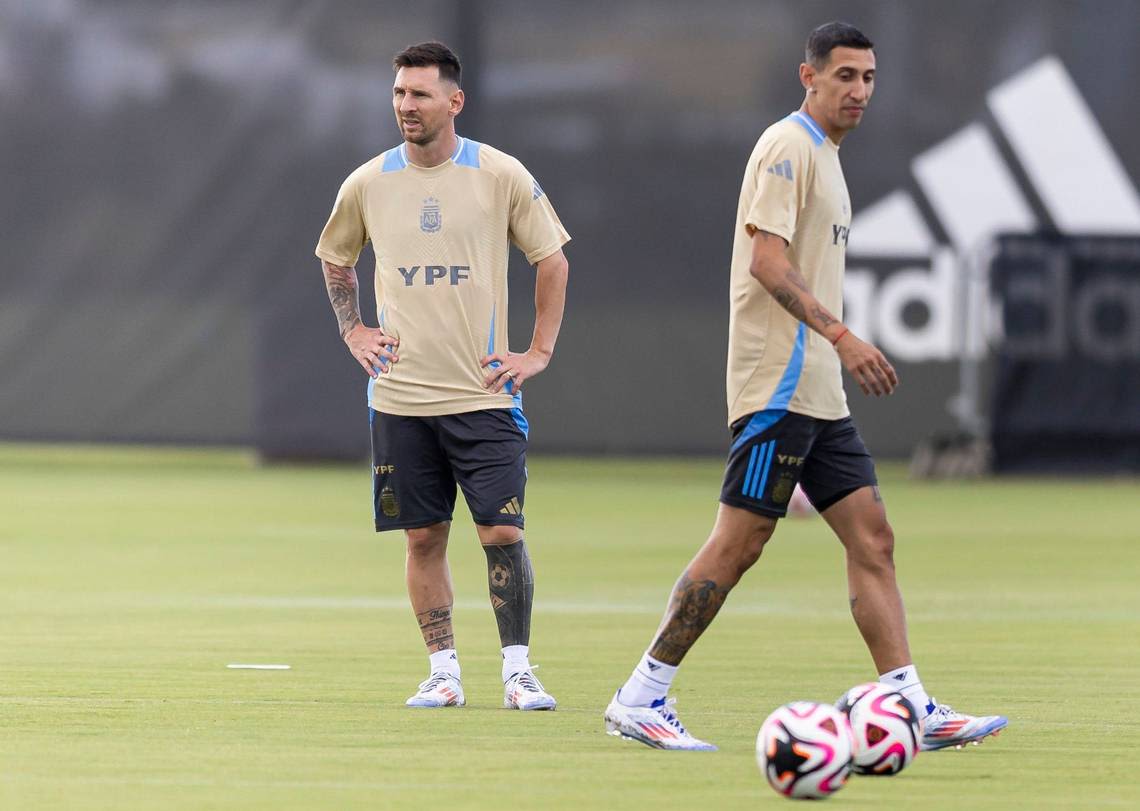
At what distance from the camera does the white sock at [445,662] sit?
705 cm

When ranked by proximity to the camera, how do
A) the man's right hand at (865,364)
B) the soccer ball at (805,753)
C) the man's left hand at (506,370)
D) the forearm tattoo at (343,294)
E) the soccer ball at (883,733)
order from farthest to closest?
the forearm tattoo at (343,294)
the man's left hand at (506,370)
the man's right hand at (865,364)
the soccer ball at (883,733)
the soccer ball at (805,753)

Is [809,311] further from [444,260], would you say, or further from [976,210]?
[976,210]

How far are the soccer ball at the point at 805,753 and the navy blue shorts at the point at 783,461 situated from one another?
0.89 meters

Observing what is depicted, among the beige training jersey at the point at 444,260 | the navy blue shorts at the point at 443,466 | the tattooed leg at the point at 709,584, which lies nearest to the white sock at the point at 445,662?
the navy blue shorts at the point at 443,466

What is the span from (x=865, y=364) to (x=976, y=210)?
50.7 ft

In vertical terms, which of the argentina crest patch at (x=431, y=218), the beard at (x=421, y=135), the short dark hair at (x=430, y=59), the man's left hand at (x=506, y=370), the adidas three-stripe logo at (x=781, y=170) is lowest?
the man's left hand at (x=506, y=370)

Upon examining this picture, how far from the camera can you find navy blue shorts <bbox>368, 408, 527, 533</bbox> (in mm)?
7066

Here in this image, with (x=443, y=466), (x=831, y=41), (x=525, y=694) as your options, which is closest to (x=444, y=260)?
(x=443, y=466)

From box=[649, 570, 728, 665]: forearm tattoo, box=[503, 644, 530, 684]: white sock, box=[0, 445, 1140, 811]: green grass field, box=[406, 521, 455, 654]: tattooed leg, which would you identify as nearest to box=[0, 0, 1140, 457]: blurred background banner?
box=[0, 445, 1140, 811]: green grass field

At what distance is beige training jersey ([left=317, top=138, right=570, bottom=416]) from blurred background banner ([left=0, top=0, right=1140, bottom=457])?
13.7 m

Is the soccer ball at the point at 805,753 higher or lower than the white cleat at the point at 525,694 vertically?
higher

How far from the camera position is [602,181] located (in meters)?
21.0

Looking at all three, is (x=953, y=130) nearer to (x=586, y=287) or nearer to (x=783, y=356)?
(x=586, y=287)

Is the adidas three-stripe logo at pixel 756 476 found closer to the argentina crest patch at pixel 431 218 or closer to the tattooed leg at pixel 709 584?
the tattooed leg at pixel 709 584
